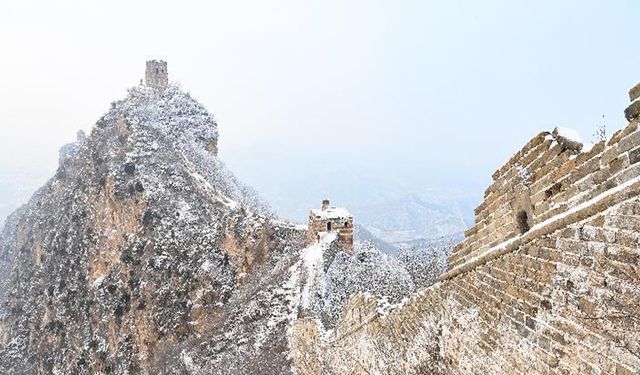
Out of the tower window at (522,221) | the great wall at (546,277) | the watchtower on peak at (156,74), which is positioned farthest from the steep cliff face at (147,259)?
the tower window at (522,221)

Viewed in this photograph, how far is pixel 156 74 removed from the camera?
68.6m

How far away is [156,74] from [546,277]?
6938 centimetres

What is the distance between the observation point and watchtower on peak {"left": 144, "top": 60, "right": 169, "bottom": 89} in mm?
68375

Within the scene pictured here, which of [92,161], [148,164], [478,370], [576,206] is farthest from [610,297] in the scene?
[92,161]

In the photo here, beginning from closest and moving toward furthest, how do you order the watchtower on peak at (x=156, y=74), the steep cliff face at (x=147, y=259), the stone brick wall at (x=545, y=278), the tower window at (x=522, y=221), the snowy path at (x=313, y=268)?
the stone brick wall at (x=545, y=278) → the tower window at (x=522, y=221) → the snowy path at (x=313, y=268) → the steep cliff face at (x=147, y=259) → the watchtower on peak at (x=156, y=74)

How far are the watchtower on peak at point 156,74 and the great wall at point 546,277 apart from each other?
216ft

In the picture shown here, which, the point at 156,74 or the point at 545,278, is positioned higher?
the point at 156,74

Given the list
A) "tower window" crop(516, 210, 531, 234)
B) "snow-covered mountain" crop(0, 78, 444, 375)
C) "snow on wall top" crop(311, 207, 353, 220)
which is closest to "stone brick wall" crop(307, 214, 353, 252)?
"snow on wall top" crop(311, 207, 353, 220)

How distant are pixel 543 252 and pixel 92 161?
60.1 m

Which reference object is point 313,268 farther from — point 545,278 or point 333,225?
point 545,278

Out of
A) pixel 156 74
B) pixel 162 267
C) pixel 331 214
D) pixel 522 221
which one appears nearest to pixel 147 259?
pixel 162 267

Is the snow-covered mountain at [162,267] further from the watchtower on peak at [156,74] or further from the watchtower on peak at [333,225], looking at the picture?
the watchtower on peak at [156,74]

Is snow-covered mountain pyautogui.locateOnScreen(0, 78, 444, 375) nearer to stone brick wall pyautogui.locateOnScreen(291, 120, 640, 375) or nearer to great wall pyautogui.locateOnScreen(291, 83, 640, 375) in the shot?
stone brick wall pyautogui.locateOnScreen(291, 120, 640, 375)

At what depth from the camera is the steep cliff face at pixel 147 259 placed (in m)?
36.8
